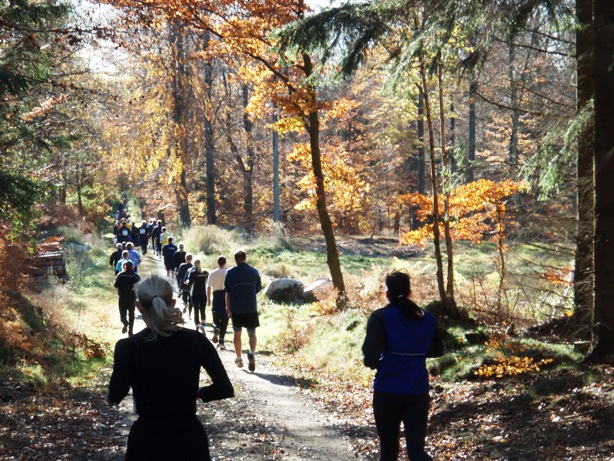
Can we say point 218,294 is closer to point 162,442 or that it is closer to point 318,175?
point 318,175

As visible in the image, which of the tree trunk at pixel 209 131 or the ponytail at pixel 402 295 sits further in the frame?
the tree trunk at pixel 209 131

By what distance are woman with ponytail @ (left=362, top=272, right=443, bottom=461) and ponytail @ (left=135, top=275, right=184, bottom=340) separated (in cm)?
182

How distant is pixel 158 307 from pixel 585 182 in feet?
25.1

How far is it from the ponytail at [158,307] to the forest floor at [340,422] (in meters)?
3.96

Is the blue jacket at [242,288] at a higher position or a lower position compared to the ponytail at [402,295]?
lower

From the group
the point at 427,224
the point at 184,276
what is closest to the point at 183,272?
the point at 184,276

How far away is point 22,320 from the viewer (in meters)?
15.1

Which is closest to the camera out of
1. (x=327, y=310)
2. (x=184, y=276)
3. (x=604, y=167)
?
(x=604, y=167)

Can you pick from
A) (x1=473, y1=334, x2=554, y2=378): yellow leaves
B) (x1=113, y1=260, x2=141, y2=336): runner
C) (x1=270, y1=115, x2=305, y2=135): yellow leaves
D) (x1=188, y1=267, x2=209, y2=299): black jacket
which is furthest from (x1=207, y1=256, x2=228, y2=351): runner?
(x1=473, y1=334, x2=554, y2=378): yellow leaves

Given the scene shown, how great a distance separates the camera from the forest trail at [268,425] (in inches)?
306

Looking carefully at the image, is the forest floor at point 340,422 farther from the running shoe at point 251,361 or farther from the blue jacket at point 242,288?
the blue jacket at point 242,288

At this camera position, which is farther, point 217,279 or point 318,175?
point 318,175

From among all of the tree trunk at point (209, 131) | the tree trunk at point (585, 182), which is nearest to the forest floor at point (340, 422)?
the tree trunk at point (585, 182)

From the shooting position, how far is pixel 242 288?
12625 millimetres
